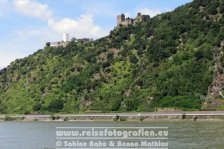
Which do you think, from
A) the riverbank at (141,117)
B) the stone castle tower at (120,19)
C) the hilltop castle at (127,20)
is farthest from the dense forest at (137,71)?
the riverbank at (141,117)

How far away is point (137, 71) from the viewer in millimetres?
130750

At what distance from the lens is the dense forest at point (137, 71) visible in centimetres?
11369

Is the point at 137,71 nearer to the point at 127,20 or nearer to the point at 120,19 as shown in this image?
the point at 127,20

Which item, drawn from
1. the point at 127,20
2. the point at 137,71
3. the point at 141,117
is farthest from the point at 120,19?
the point at 141,117

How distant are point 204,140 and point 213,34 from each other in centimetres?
7775

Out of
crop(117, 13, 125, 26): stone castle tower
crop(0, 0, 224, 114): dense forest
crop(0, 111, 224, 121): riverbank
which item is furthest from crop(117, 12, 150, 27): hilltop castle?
crop(0, 111, 224, 121): riverbank

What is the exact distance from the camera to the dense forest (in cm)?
11369

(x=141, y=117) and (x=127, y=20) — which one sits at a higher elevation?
(x=127, y=20)

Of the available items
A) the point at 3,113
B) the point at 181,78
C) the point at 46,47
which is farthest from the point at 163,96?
the point at 46,47

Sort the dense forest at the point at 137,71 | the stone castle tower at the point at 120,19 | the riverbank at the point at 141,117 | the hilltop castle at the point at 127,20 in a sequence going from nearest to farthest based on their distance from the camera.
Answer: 1. the riverbank at the point at 141,117
2. the dense forest at the point at 137,71
3. the hilltop castle at the point at 127,20
4. the stone castle tower at the point at 120,19

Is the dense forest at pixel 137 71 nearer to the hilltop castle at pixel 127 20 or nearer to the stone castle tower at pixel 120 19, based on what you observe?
the hilltop castle at pixel 127 20

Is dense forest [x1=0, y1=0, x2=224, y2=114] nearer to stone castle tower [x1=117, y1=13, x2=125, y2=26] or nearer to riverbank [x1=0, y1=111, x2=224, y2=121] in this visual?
stone castle tower [x1=117, y1=13, x2=125, y2=26]

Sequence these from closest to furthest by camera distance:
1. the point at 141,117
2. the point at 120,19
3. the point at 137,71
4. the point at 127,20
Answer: the point at 141,117 < the point at 137,71 < the point at 127,20 < the point at 120,19

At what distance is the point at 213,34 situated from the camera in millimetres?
124750
